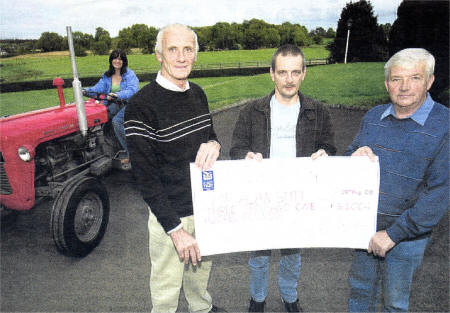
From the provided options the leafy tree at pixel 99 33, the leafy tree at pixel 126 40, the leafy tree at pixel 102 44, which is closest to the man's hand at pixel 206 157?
the leafy tree at pixel 99 33

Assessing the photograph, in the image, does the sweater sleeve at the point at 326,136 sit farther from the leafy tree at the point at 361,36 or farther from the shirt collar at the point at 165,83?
the leafy tree at the point at 361,36

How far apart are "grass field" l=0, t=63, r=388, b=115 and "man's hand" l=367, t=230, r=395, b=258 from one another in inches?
366

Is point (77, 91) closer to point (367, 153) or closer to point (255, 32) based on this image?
point (367, 153)

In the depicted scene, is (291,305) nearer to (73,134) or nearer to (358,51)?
(73,134)

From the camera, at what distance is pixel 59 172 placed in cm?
372

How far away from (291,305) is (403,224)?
1.27 meters

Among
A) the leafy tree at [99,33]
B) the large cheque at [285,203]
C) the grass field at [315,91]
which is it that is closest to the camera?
the large cheque at [285,203]

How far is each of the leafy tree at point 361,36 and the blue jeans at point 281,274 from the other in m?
29.7

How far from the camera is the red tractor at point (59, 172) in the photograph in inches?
121

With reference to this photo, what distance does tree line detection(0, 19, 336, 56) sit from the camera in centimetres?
443

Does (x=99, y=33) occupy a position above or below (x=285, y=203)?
above

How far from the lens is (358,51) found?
1115 inches

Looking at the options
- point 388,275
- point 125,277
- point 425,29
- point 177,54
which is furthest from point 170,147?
point 425,29

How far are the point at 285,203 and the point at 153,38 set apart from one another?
503 centimetres
